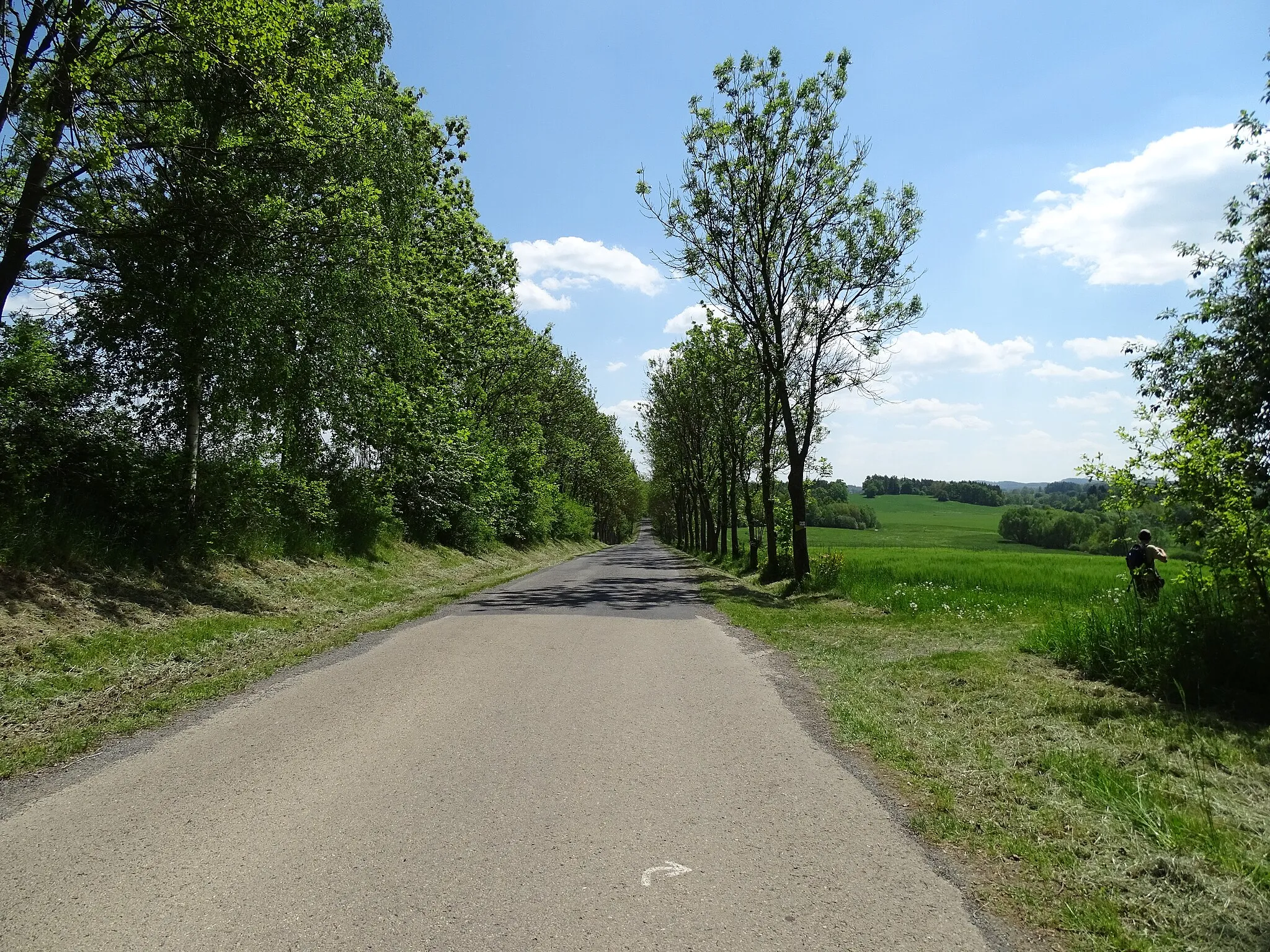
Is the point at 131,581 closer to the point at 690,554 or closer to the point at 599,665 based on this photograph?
the point at 599,665

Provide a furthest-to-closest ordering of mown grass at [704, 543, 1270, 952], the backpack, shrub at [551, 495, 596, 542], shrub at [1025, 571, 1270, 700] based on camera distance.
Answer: shrub at [551, 495, 596, 542] < the backpack < shrub at [1025, 571, 1270, 700] < mown grass at [704, 543, 1270, 952]

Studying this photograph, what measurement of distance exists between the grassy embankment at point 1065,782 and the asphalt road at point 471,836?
19.5 inches

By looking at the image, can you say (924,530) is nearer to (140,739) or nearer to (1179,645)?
(1179,645)

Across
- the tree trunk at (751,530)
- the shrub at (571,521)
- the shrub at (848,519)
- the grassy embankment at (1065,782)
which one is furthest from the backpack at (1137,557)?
the shrub at (848,519)

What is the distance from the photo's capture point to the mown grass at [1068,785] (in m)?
3.42

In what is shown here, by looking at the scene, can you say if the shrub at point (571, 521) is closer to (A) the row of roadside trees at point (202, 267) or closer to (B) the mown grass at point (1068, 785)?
(A) the row of roadside trees at point (202, 267)

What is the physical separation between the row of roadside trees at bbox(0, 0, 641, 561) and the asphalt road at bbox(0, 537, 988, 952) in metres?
6.46

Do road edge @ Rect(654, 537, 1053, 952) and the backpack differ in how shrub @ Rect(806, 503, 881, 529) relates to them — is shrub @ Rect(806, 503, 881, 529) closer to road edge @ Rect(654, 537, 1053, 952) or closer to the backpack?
the backpack

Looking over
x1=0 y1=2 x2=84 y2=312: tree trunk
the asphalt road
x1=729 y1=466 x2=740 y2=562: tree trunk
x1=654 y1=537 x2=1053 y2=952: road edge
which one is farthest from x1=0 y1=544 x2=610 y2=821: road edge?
x1=729 y1=466 x2=740 y2=562: tree trunk

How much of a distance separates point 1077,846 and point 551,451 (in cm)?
4852

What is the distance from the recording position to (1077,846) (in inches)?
160

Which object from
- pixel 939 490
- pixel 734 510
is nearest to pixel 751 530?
pixel 734 510

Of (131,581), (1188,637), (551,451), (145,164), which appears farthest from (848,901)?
(551,451)

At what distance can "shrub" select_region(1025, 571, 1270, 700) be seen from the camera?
700 centimetres
